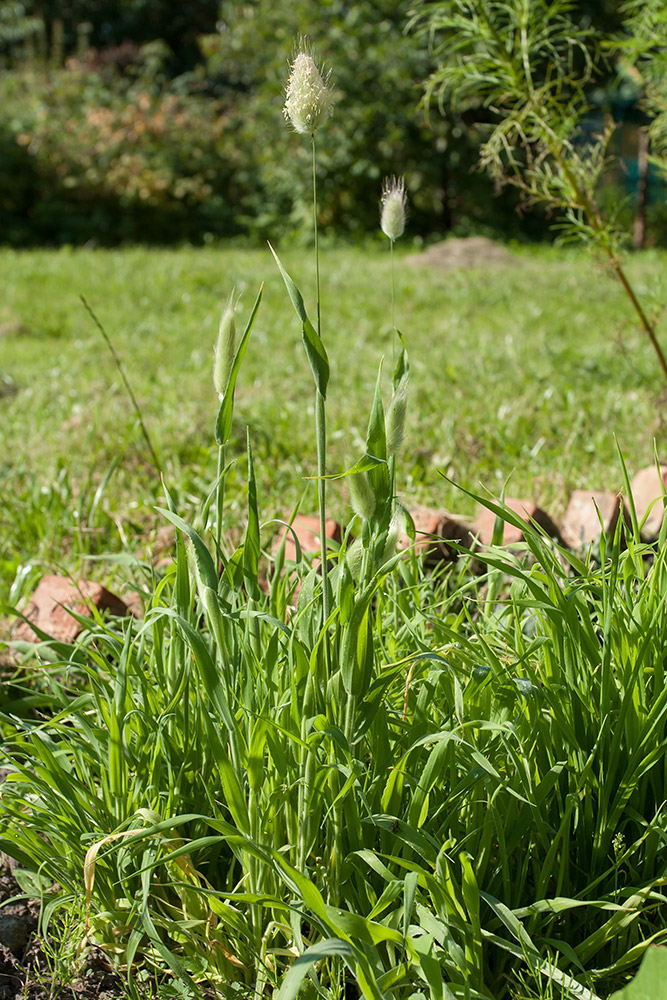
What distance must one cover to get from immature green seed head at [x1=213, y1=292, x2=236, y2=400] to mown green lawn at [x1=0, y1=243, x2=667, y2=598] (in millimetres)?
182

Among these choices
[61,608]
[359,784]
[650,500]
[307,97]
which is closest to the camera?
[307,97]

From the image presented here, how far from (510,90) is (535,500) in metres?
1.10

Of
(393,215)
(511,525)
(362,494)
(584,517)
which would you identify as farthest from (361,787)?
(584,517)

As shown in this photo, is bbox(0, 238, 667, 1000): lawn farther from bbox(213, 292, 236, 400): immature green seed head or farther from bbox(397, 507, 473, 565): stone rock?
bbox(397, 507, 473, 565): stone rock

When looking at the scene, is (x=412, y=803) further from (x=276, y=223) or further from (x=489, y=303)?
(x=276, y=223)

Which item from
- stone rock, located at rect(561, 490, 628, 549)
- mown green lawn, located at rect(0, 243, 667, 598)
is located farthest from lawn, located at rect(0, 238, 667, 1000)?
stone rock, located at rect(561, 490, 628, 549)

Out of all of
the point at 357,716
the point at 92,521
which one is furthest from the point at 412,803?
the point at 92,521

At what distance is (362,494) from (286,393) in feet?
9.56

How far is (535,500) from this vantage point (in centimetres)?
254

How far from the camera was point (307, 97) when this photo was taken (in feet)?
2.91

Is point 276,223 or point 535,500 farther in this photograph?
point 276,223

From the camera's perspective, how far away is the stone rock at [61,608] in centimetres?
178

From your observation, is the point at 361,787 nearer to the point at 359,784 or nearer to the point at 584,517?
the point at 359,784

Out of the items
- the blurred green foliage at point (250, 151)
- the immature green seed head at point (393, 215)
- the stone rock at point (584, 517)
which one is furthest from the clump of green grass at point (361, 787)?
the blurred green foliage at point (250, 151)
